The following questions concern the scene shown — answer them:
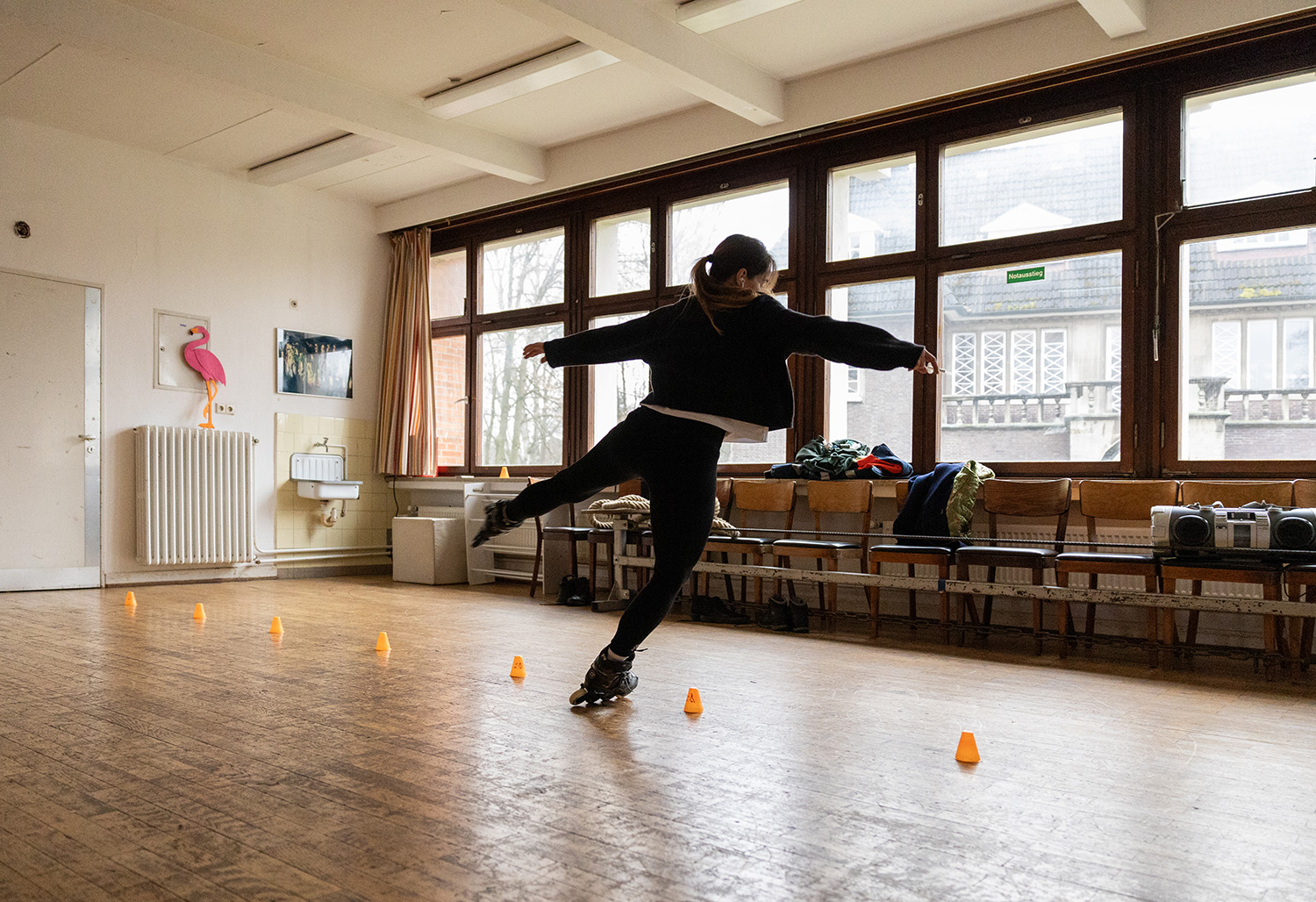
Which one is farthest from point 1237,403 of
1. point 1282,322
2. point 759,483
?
point 759,483

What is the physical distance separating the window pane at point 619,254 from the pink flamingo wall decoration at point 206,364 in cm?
309

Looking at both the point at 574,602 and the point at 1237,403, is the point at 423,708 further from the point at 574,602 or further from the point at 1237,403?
the point at 1237,403

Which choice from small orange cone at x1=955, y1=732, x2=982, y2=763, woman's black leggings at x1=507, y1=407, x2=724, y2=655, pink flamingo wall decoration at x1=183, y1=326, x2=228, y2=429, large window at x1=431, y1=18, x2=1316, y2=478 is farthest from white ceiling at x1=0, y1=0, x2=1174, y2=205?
small orange cone at x1=955, y1=732, x2=982, y2=763

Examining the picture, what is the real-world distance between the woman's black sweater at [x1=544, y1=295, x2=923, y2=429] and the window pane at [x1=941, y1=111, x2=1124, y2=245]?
135 inches

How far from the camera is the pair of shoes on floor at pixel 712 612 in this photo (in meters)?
5.60

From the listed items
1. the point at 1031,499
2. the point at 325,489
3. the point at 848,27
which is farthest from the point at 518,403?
the point at 1031,499

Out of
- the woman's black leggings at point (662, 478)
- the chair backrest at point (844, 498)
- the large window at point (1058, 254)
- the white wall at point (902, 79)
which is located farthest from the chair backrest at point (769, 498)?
the woman's black leggings at point (662, 478)

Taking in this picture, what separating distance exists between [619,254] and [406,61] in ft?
7.47

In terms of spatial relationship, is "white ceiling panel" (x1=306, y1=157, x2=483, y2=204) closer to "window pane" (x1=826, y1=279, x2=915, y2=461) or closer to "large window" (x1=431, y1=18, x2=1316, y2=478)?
"large window" (x1=431, y1=18, x2=1316, y2=478)

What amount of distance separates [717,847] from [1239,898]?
89 centimetres

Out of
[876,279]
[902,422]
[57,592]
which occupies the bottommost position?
[57,592]

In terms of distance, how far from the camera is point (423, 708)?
311cm

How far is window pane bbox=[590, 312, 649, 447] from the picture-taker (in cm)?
769

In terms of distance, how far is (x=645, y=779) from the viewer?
2.31 metres
